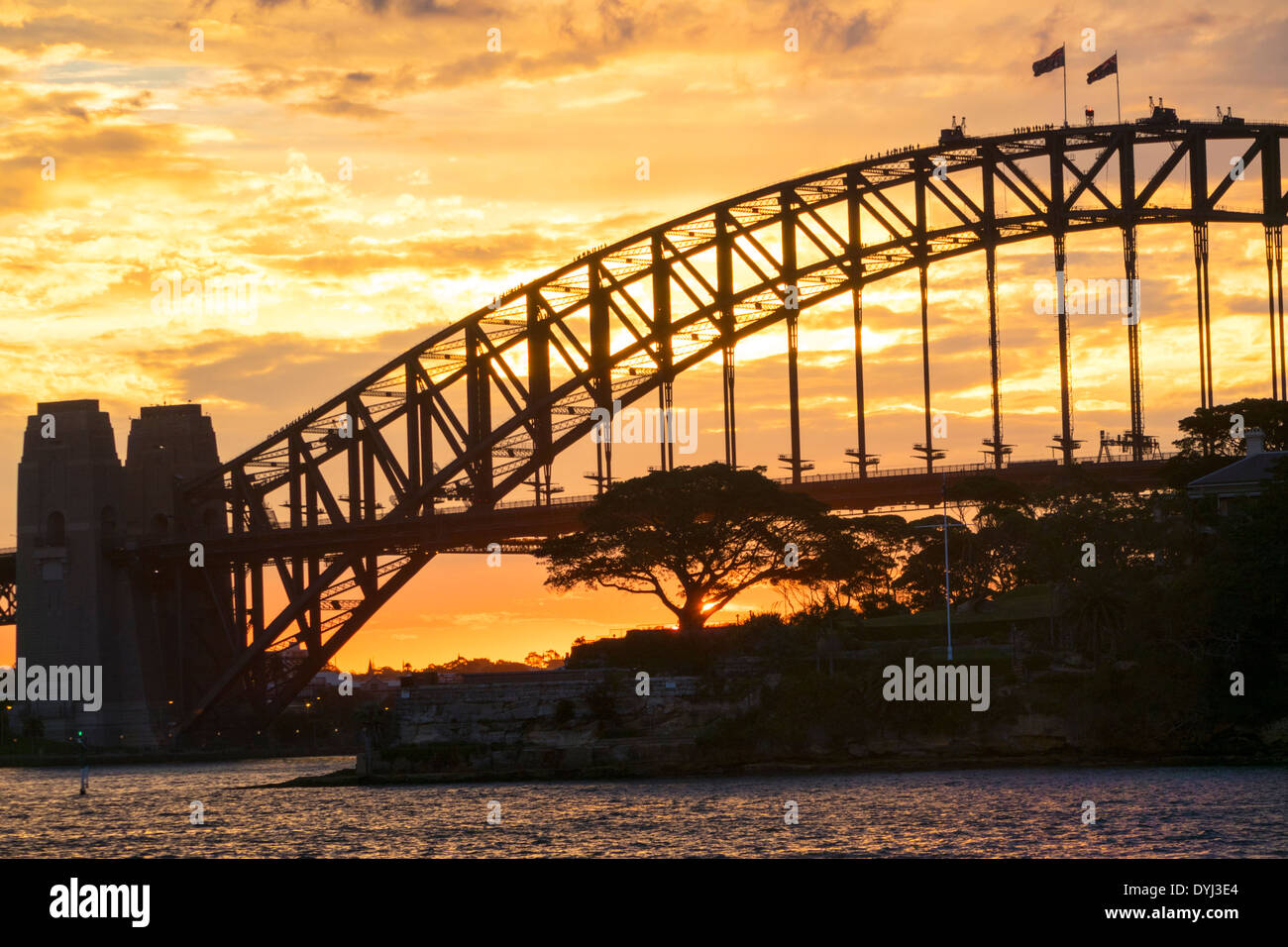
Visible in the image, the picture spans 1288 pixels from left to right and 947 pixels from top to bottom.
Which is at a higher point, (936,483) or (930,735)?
(936,483)

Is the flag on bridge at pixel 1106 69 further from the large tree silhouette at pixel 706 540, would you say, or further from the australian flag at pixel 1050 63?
the large tree silhouette at pixel 706 540

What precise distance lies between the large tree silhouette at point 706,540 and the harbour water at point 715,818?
14792 millimetres

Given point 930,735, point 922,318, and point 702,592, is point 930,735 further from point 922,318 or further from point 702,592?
point 922,318

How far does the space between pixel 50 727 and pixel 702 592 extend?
60374mm

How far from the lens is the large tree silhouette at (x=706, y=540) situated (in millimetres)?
79875

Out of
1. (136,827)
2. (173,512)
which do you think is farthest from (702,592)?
(173,512)

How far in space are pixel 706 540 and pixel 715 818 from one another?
32.0 m

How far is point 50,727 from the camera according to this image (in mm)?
119000

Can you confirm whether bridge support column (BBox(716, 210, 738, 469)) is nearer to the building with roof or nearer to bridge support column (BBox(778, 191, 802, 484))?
bridge support column (BBox(778, 191, 802, 484))

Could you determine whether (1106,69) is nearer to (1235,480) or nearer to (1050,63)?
(1050,63)

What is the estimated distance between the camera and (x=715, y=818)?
48.2 m

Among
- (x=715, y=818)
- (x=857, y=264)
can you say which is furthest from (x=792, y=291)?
(x=715, y=818)

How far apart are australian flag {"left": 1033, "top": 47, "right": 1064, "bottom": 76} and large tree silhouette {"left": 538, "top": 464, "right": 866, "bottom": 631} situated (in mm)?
23067
